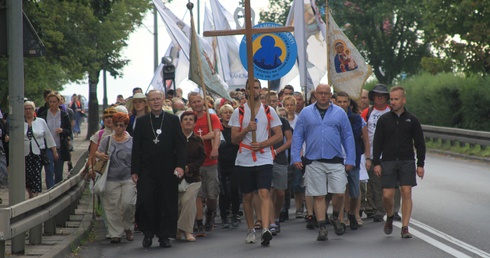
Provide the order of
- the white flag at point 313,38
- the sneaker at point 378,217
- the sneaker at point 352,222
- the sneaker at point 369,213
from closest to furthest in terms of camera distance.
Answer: the sneaker at point 352,222, the sneaker at point 378,217, the sneaker at point 369,213, the white flag at point 313,38

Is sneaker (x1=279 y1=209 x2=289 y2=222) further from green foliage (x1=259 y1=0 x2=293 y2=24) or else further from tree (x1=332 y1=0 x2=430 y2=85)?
green foliage (x1=259 y1=0 x2=293 y2=24)

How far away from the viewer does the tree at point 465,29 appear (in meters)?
35.6

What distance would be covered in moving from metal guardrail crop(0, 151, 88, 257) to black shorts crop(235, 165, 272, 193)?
2.04 metres

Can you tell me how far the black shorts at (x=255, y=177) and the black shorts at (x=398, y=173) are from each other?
135 centimetres

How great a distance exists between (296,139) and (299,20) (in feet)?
25.8

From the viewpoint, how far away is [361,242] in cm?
1252

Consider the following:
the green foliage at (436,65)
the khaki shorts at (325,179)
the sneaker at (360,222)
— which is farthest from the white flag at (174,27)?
the green foliage at (436,65)

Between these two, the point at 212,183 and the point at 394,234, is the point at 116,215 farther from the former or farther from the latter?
the point at 394,234

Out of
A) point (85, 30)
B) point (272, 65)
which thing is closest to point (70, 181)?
point (272, 65)

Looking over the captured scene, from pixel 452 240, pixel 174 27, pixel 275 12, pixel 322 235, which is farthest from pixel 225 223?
pixel 275 12

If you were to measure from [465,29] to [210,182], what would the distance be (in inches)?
953

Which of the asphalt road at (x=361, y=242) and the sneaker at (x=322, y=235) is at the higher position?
the sneaker at (x=322, y=235)

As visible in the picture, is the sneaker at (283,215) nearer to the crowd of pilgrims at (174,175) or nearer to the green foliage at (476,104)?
the crowd of pilgrims at (174,175)

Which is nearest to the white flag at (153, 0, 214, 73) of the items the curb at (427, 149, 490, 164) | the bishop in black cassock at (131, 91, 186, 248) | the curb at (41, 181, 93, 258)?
the curb at (41, 181, 93, 258)
